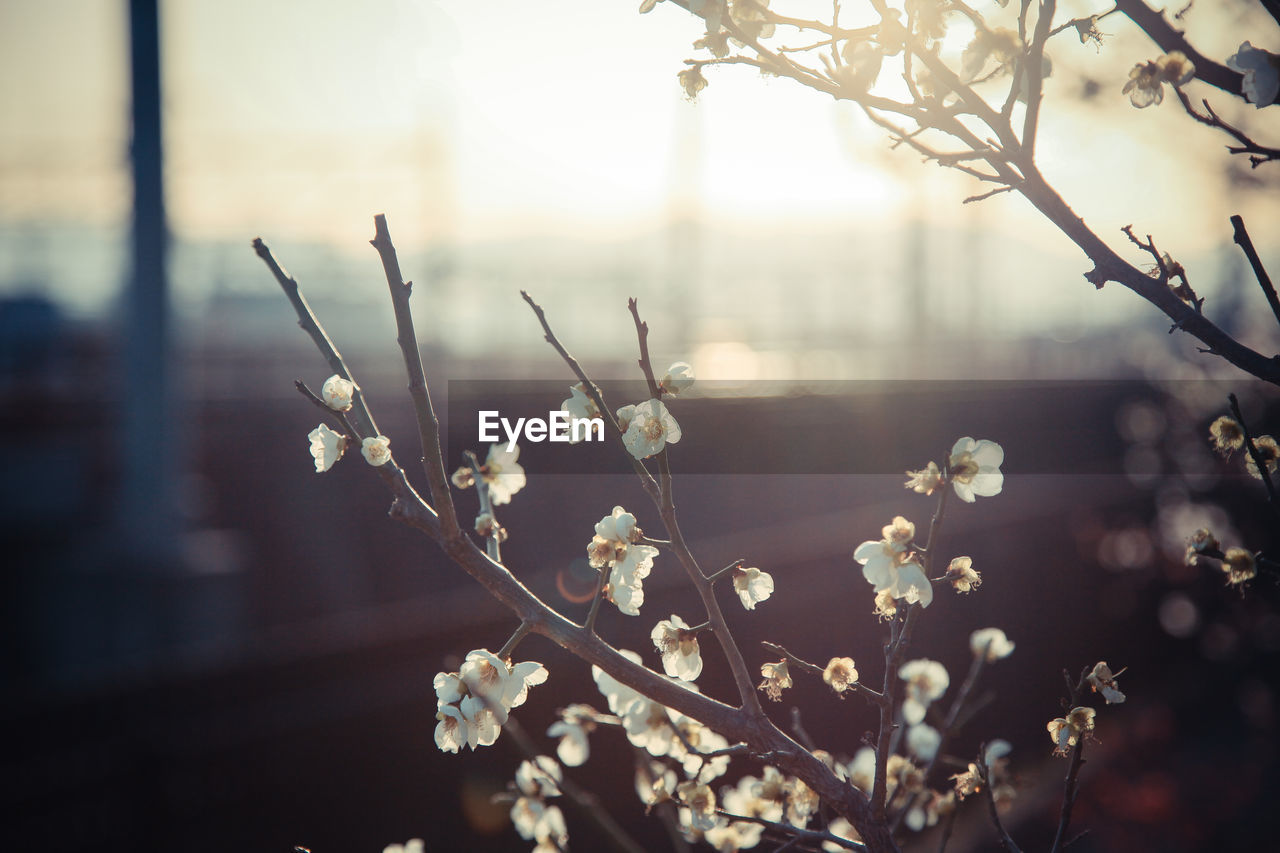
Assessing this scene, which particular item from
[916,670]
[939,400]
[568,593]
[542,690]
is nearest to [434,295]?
[939,400]

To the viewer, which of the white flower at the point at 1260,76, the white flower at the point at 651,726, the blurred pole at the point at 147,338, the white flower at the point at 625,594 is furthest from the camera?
the blurred pole at the point at 147,338

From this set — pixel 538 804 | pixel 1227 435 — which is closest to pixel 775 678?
pixel 538 804

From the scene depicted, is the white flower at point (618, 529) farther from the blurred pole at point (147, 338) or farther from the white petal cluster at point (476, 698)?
the blurred pole at point (147, 338)

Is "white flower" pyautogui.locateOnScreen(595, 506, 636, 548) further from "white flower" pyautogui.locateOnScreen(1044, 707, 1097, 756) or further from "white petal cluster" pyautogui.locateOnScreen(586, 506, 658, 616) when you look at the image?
"white flower" pyautogui.locateOnScreen(1044, 707, 1097, 756)

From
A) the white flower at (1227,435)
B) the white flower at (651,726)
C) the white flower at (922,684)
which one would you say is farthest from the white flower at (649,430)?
the white flower at (922,684)

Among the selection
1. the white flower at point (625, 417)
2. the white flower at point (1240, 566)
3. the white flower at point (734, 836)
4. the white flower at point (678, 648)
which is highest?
the white flower at point (625, 417)

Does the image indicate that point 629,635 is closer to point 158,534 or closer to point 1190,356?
point 158,534
